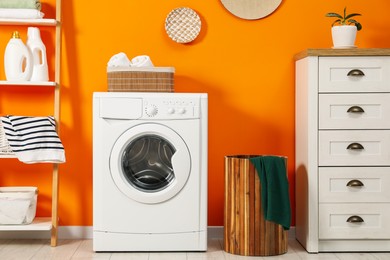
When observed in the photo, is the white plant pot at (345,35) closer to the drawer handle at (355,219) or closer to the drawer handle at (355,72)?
the drawer handle at (355,72)

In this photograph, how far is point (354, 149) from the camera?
357cm

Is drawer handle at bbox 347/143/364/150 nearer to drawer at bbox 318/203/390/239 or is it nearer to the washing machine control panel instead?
drawer at bbox 318/203/390/239

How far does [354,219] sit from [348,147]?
0.37 m

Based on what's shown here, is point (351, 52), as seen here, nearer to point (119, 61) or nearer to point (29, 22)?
point (119, 61)

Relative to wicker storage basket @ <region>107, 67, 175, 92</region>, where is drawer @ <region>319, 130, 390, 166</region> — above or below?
below

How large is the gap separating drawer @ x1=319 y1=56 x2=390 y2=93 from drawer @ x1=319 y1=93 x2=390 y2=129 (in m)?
0.04

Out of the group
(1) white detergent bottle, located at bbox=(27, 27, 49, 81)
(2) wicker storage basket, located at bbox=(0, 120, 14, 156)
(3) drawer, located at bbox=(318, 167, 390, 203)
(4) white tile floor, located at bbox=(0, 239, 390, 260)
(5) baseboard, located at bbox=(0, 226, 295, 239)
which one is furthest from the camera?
(5) baseboard, located at bbox=(0, 226, 295, 239)

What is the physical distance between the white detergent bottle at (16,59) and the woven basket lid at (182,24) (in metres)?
0.79

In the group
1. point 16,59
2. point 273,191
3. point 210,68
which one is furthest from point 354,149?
point 16,59

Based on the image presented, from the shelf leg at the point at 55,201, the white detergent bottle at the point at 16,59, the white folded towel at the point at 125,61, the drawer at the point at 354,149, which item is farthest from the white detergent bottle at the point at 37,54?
the drawer at the point at 354,149

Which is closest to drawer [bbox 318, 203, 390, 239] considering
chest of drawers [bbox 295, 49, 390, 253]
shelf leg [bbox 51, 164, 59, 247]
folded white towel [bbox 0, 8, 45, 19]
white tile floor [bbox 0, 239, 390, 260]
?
chest of drawers [bbox 295, 49, 390, 253]

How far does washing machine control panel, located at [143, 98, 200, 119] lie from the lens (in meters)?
3.49

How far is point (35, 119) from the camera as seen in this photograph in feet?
12.0

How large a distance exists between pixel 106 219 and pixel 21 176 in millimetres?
693
